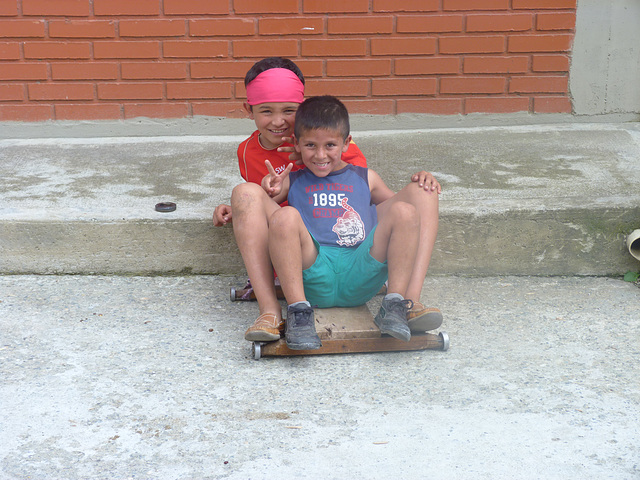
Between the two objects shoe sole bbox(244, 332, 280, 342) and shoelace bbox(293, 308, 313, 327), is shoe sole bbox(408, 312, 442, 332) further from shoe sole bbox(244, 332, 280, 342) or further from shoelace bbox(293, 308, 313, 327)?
shoe sole bbox(244, 332, 280, 342)

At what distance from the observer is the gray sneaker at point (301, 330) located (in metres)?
2.63

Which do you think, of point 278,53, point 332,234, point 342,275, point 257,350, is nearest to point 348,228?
point 332,234

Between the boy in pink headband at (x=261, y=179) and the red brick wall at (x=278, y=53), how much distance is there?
153cm

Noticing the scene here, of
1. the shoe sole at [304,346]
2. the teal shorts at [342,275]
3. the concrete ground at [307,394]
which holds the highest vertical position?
the teal shorts at [342,275]

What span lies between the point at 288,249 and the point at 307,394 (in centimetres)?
57

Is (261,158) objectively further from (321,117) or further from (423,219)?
(423,219)

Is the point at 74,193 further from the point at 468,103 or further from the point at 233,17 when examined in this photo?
the point at 468,103

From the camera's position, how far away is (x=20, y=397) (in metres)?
2.46

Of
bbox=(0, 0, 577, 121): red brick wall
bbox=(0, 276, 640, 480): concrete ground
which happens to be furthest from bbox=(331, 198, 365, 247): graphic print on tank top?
bbox=(0, 0, 577, 121): red brick wall

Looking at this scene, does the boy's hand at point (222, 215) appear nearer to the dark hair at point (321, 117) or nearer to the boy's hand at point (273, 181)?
the boy's hand at point (273, 181)

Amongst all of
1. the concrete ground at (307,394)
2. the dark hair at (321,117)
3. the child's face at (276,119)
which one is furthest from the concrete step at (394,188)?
the dark hair at (321,117)

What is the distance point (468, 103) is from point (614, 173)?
118 cm

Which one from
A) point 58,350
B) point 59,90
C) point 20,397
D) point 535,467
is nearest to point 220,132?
point 59,90

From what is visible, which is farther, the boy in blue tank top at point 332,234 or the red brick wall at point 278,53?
the red brick wall at point 278,53
